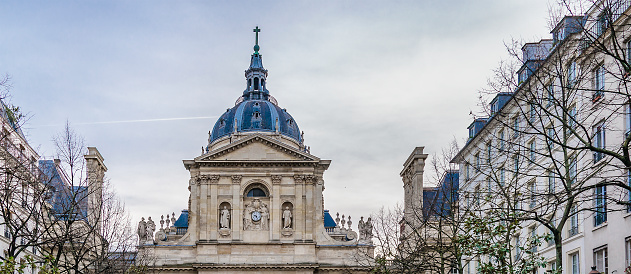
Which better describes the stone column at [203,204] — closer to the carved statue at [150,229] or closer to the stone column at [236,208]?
the stone column at [236,208]

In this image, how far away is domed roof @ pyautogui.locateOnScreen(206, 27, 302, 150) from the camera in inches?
3898

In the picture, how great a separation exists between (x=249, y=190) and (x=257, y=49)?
32.6 meters

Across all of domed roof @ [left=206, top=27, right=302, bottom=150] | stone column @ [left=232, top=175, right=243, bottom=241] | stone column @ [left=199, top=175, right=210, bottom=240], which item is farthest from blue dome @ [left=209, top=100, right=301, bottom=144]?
stone column @ [left=199, top=175, right=210, bottom=240]

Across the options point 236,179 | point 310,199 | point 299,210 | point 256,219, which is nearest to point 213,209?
point 236,179

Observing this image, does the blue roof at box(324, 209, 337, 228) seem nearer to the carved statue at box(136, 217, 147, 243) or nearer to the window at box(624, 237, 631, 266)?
the carved statue at box(136, 217, 147, 243)

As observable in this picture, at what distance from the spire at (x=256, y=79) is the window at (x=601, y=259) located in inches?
2869

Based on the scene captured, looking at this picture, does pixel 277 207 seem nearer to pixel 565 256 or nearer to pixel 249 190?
pixel 249 190

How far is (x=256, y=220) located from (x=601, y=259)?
46631mm

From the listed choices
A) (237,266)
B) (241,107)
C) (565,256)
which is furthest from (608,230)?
(241,107)

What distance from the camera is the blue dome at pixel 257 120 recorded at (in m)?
98.9

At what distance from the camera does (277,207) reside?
252 feet

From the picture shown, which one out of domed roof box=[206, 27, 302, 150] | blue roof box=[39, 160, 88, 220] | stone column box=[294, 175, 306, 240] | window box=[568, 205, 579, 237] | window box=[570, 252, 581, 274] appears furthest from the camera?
domed roof box=[206, 27, 302, 150]

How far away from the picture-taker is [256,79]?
104625 millimetres

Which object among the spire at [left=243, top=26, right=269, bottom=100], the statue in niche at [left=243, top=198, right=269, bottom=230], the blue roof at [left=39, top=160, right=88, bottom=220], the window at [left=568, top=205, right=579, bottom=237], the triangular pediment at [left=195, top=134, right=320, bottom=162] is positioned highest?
the spire at [left=243, top=26, right=269, bottom=100]
